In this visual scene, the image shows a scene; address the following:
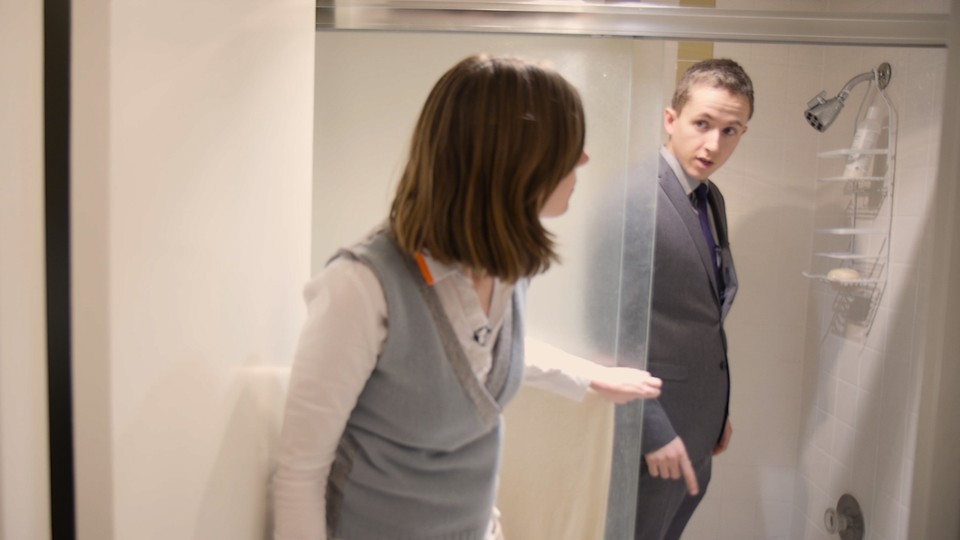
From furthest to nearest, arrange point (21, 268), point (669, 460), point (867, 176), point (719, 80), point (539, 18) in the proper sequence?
point (867, 176) → point (719, 80) → point (669, 460) → point (539, 18) → point (21, 268)

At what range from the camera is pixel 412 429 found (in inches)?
23.5

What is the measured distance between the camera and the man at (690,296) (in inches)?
50.9

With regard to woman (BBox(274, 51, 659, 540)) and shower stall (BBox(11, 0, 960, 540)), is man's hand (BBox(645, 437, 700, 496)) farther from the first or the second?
woman (BBox(274, 51, 659, 540))

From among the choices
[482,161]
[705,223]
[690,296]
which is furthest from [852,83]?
[482,161]

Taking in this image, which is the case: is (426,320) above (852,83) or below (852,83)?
below

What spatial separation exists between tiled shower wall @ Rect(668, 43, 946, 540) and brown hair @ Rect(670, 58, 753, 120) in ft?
1.38

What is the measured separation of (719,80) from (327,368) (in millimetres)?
1165

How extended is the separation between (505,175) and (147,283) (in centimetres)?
31

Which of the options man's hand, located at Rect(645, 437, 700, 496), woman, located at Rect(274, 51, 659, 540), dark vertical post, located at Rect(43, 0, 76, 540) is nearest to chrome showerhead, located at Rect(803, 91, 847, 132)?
man's hand, located at Rect(645, 437, 700, 496)

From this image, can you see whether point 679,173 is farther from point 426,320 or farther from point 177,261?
point 177,261

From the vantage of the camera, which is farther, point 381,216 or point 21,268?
point 381,216

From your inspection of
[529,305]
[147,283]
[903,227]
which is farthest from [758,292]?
[147,283]

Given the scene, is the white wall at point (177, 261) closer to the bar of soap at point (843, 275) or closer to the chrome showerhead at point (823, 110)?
the chrome showerhead at point (823, 110)

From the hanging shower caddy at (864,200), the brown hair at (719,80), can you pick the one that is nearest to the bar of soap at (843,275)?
the hanging shower caddy at (864,200)
